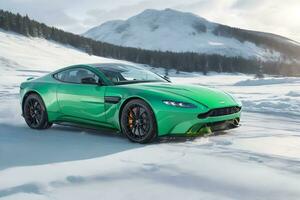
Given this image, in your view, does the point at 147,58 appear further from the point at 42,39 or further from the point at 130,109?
the point at 130,109

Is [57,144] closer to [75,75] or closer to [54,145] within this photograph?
[54,145]

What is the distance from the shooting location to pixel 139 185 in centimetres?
408

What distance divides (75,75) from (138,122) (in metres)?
1.71

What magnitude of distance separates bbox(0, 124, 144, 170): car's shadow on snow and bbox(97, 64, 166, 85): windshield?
0.87 metres

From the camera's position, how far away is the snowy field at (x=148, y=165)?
3.86 m

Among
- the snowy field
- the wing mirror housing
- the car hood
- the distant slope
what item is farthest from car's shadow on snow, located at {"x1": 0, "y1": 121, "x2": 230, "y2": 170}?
the distant slope

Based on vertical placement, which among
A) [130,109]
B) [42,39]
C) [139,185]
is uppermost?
[42,39]

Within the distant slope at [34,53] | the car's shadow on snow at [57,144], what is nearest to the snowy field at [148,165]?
the car's shadow on snow at [57,144]

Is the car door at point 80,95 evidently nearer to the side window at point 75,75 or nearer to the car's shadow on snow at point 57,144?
the side window at point 75,75

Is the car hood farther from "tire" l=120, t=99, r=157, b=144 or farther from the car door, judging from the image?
the car door

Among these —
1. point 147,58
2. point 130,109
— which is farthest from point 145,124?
point 147,58

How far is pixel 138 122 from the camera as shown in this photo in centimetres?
632

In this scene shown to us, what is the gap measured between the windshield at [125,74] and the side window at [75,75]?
Answer: 6.6 inches

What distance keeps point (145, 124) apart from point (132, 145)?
342mm
